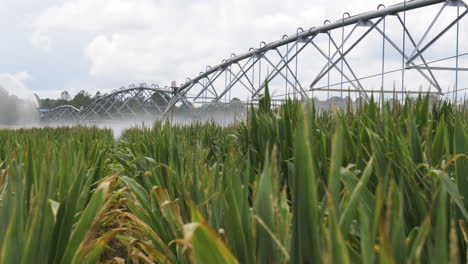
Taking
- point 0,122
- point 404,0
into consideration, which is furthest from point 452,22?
point 0,122

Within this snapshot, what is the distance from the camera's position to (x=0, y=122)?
119 ft

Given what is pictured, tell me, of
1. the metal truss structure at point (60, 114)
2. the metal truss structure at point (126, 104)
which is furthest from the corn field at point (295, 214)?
the metal truss structure at point (60, 114)

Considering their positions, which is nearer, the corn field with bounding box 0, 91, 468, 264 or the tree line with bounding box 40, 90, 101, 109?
the corn field with bounding box 0, 91, 468, 264

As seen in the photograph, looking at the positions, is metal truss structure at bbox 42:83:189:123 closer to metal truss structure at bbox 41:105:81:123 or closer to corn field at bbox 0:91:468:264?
metal truss structure at bbox 41:105:81:123

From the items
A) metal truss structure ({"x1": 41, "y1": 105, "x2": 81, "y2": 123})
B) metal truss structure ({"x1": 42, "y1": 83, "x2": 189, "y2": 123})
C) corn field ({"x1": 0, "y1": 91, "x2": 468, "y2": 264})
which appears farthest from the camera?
metal truss structure ({"x1": 41, "y1": 105, "x2": 81, "y2": 123})

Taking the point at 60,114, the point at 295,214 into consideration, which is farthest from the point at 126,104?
the point at 295,214

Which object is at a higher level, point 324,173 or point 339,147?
point 339,147

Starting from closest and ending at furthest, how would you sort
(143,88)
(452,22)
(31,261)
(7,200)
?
(31,261) → (7,200) → (452,22) → (143,88)

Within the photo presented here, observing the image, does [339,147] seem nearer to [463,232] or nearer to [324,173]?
[463,232]

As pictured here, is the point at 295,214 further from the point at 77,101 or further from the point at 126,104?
the point at 77,101

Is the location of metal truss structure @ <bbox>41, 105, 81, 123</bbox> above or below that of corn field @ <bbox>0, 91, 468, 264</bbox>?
above

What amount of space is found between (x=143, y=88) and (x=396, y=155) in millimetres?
43409

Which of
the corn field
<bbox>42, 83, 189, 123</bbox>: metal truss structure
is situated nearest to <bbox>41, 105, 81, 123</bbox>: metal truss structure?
<bbox>42, 83, 189, 123</bbox>: metal truss structure

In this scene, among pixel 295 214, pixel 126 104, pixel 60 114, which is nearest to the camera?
pixel 295 214
